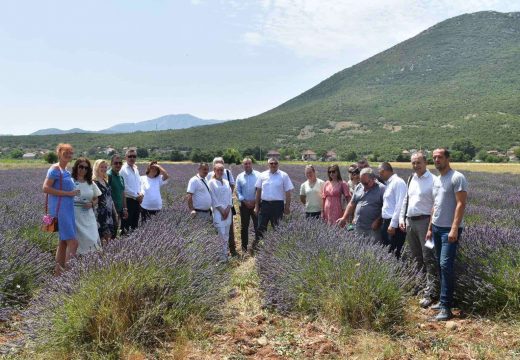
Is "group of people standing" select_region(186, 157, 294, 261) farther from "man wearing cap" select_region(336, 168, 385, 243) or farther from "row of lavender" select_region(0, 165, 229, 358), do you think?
"row of lavender" select_region(0, 165, 229, 358)

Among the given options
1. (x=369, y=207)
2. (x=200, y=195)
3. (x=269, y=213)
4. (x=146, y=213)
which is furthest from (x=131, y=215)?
(x=369, y=207)

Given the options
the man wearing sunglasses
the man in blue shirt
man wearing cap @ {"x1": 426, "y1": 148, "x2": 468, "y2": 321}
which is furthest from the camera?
the man in blue shirt

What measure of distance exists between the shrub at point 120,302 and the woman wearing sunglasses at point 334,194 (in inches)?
99.1

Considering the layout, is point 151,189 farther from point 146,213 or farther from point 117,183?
point 117,183

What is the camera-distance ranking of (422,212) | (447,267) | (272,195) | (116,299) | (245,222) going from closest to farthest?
(116,299)
(447,267)
(422,212)
(272,195)
(245,222)

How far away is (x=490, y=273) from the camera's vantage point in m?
3.46

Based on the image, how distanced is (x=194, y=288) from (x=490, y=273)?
7.70 ft

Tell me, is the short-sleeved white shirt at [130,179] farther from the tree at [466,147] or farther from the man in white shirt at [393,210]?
the tree at [466,147]

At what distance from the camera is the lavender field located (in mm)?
2760

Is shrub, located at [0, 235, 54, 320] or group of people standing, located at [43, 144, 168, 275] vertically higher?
group of people standing, located at [43, 144, 168, 275]

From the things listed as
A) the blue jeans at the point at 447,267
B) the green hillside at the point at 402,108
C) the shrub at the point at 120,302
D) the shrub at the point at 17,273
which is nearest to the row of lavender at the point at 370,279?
the blue jeans at the point at 447,267

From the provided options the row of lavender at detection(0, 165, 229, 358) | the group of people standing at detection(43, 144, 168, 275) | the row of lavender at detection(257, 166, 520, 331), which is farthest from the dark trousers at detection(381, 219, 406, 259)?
the group of people standing at detection(43, 144, 168, 275)

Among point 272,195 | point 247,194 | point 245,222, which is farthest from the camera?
point 245,222

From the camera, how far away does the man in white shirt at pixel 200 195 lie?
5.98m
